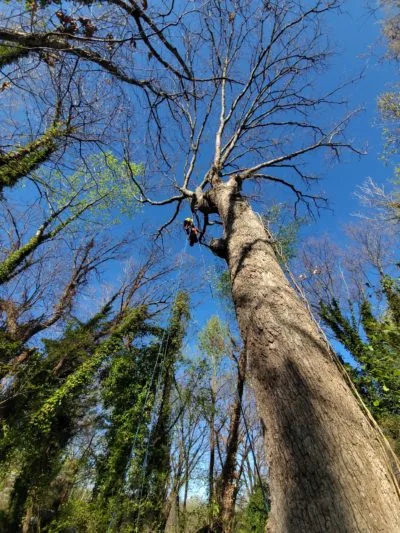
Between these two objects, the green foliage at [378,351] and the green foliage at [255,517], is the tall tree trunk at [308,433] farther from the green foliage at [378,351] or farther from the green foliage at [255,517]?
the green foliage at [255,517]

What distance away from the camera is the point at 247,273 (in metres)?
2.38

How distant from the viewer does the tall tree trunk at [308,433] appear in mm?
1004

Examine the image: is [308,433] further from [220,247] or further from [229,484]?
[229,484]

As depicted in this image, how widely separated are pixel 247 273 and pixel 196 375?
1202 centimetres

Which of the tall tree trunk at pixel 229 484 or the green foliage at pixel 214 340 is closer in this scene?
the tall tree trunk at pixel 229 484

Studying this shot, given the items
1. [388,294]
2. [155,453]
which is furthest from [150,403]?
[388,294]

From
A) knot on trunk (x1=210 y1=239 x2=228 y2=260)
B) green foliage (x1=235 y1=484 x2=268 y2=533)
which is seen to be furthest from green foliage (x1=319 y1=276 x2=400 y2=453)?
green foliage (x1=235 y1=484 x2=268 y2=533)

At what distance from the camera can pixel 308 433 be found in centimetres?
123

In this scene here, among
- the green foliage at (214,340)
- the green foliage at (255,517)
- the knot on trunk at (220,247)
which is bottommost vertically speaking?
the green foliage at (255,517)

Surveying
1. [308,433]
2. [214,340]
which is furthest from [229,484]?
[308,433]

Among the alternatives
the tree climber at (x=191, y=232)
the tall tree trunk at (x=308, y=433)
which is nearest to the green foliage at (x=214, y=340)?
the tree climber at (x=191, y=232)

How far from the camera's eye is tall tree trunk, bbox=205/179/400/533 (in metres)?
1.00

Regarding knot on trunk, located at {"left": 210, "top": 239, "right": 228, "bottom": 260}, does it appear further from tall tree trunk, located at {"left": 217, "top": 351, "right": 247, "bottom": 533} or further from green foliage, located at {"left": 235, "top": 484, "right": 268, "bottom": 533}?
green foliage, located at {"left": 235, "top": 484, "right": 268, "bottom": 533}

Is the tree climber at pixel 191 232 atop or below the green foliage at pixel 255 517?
atop
